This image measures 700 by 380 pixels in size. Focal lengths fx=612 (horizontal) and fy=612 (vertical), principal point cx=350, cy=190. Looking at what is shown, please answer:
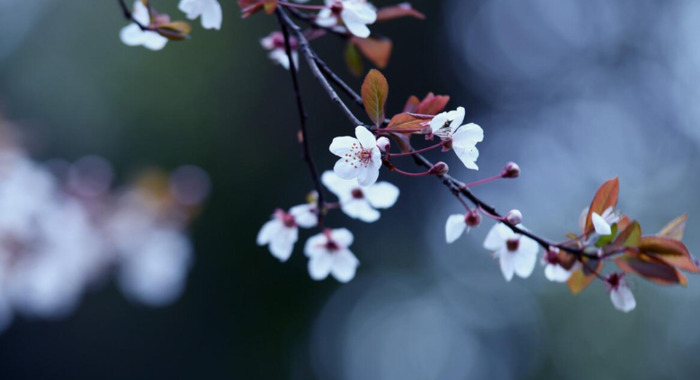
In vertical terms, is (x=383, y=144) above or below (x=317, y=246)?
above

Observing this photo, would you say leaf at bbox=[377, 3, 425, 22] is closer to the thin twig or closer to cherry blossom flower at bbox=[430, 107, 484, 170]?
the thin twig

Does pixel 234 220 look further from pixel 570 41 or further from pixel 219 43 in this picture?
pixel 570 41

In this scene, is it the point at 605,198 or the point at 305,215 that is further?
the point at 305,215

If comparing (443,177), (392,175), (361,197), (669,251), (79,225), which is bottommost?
(392,175)

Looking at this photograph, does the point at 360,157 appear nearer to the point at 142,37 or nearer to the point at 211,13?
the point at 211,13

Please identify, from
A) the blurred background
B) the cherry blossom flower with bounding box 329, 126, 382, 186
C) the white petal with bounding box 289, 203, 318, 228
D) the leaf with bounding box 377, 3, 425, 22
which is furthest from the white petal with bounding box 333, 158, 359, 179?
the blurred background

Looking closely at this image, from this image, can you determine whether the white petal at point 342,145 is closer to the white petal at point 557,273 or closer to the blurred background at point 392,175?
the white petal at point 557,273

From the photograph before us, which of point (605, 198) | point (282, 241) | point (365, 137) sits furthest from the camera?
point (282, 241)

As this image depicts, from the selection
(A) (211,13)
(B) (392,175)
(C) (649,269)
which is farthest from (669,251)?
(B) (392,175)

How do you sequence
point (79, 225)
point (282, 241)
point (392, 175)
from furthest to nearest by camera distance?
point (392, 175) → point (79, 225) → point (282, 241)
